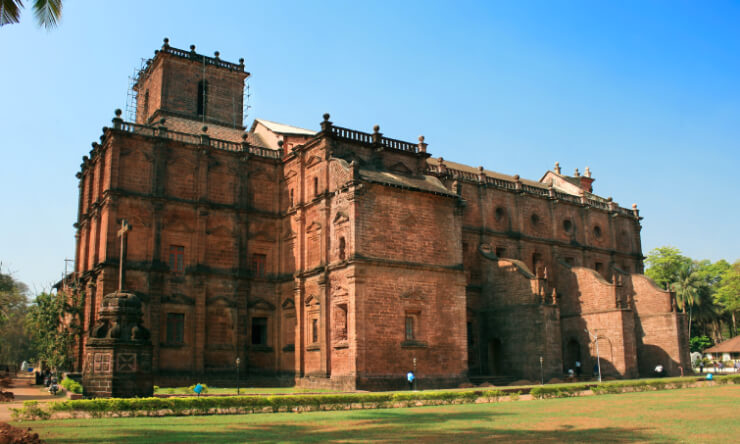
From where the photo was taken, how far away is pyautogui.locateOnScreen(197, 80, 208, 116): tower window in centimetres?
4550

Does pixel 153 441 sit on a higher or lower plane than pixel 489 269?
lower

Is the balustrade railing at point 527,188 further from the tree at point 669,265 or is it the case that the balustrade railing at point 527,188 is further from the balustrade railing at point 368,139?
the tree at point 669,265

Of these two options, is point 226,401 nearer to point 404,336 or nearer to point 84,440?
point 84,440

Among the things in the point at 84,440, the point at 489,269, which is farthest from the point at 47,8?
the point at 489,269

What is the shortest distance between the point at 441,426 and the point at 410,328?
1750cm

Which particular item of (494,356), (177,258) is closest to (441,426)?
(177,258)

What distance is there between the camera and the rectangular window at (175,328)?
33750 millimetres

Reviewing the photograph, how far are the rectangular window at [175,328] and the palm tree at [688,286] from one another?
53.1 metres

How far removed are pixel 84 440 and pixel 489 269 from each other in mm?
31622

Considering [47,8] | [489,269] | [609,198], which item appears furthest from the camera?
[609,198]

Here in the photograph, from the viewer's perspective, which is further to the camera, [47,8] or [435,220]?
[435,220]

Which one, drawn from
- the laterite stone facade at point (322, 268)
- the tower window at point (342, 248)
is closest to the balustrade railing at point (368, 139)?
the laterite stone facade at point (322, 268)

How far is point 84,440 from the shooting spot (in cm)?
1235

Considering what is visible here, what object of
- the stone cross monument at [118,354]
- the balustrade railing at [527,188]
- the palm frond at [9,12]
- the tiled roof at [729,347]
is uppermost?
the balustrade railing at [527,188]
